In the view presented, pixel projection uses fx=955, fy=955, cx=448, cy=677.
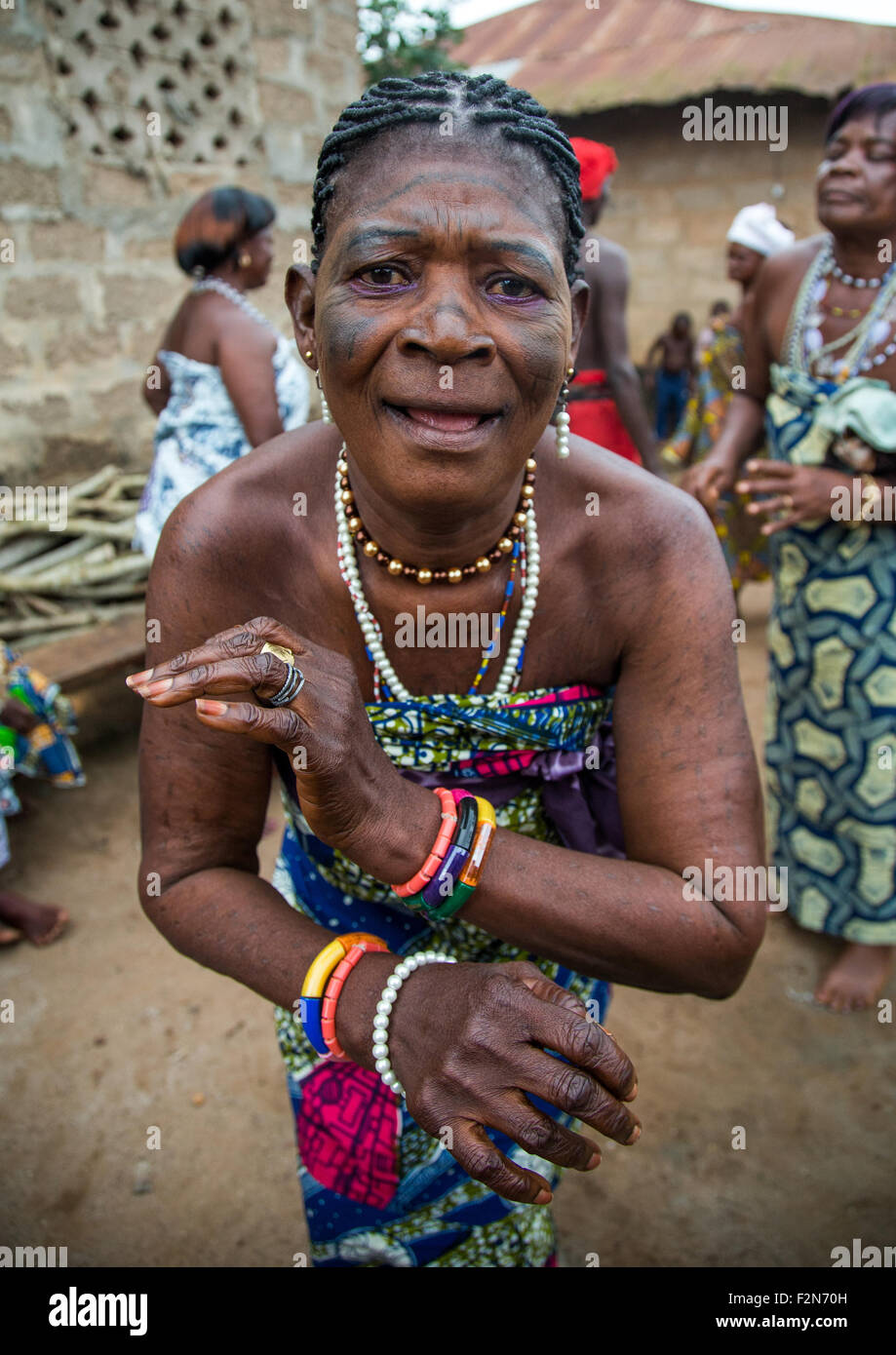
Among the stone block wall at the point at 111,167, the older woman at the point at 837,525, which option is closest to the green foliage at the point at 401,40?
the stone block wall at the point at 111,167

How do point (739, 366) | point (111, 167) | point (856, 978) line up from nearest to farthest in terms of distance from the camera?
point (856, 978) → point (739, 366) → point (111, 167)

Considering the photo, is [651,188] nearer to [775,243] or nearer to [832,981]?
[775,243]

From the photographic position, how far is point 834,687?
117 inches

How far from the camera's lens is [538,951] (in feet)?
4.54

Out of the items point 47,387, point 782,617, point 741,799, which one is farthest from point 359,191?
point 47,387

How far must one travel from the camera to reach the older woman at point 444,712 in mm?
1170

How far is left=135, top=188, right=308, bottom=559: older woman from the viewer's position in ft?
11.5

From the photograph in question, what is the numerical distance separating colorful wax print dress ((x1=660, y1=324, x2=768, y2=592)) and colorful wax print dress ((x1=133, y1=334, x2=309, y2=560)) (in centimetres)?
166

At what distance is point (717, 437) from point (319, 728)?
16.3ft

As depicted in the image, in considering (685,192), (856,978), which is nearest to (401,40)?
(685,192)

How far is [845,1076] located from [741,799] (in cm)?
189

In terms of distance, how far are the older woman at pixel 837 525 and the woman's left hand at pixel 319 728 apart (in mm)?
1732

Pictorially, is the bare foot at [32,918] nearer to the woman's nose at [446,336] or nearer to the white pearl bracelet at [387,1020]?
the white pearl bracelet at [387,1020]

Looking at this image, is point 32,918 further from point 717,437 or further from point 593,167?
point 717,437
